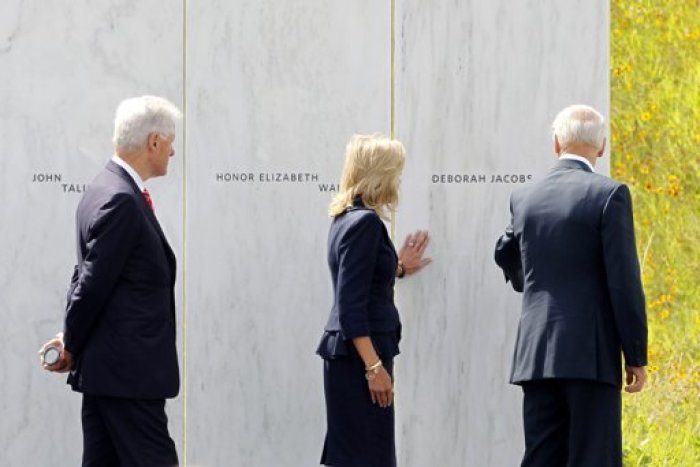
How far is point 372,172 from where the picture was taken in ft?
18.2

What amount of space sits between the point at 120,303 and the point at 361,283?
980 millimetres

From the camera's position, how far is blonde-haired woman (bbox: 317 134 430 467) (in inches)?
213

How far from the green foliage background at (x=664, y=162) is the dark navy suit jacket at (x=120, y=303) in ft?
15.3

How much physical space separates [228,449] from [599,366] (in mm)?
2405

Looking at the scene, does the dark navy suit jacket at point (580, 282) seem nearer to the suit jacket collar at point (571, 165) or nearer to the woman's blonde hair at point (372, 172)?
the suit jacket collar at point (571, 165)

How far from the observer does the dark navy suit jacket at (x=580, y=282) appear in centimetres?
515

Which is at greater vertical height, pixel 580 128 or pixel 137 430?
pixel 580 128

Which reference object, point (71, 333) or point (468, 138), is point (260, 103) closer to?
point (468, 138)

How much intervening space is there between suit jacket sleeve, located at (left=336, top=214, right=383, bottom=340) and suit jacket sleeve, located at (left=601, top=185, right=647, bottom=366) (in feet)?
3.06

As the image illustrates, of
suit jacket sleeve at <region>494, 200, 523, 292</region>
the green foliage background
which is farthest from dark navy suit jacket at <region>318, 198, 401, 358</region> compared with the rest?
the green foliage background

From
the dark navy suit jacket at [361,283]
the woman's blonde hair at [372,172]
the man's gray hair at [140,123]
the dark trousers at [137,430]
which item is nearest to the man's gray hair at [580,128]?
the woman's blonde hair at [372,172]

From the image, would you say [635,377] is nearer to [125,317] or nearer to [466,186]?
[466,186]

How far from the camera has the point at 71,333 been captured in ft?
16.6

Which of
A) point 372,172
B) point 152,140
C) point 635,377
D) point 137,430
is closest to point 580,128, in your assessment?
point 372,172
